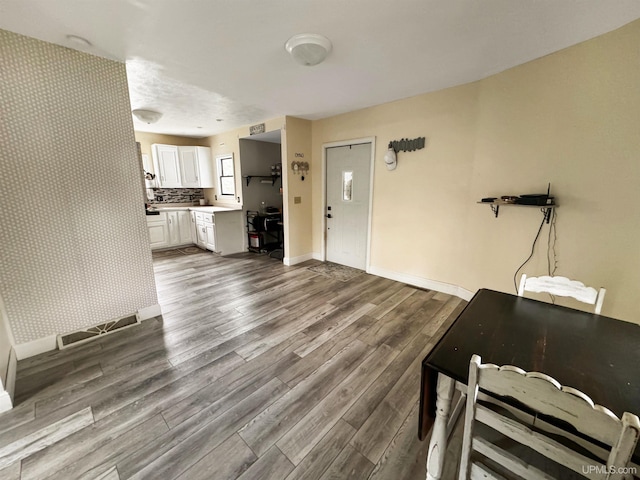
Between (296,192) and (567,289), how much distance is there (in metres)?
3.73

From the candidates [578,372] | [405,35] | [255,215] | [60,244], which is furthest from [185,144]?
[578,372]

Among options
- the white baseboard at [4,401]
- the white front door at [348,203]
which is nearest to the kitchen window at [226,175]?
the white front door at [348,203]

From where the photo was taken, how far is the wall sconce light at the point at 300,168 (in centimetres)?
439

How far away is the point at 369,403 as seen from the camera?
171cm

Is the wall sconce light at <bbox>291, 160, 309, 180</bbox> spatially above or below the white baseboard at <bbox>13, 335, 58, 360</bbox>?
above

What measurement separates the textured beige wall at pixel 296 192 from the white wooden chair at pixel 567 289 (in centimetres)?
349

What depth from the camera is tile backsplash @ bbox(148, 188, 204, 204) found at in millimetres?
6027

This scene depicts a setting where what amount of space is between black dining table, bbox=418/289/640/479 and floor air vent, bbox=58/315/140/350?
2.86 m

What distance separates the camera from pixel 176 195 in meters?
6.26

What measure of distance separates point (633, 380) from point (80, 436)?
2.71m

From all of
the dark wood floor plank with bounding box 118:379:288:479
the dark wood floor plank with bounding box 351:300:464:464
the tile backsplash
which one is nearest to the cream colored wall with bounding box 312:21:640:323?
the dark wood floor plank with bounding box 351:300:464:464

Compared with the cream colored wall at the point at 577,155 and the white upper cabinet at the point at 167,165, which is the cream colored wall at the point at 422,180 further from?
the white upper cabinet at the point at 167,165

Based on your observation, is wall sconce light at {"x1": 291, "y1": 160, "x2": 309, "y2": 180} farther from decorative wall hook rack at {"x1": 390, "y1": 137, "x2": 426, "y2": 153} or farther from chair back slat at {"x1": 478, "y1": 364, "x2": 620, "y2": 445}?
chair back slat at {"x1": 478, "y1": 364, "x2": 620, "y2": 445}

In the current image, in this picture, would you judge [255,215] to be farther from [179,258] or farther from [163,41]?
[163,41]
